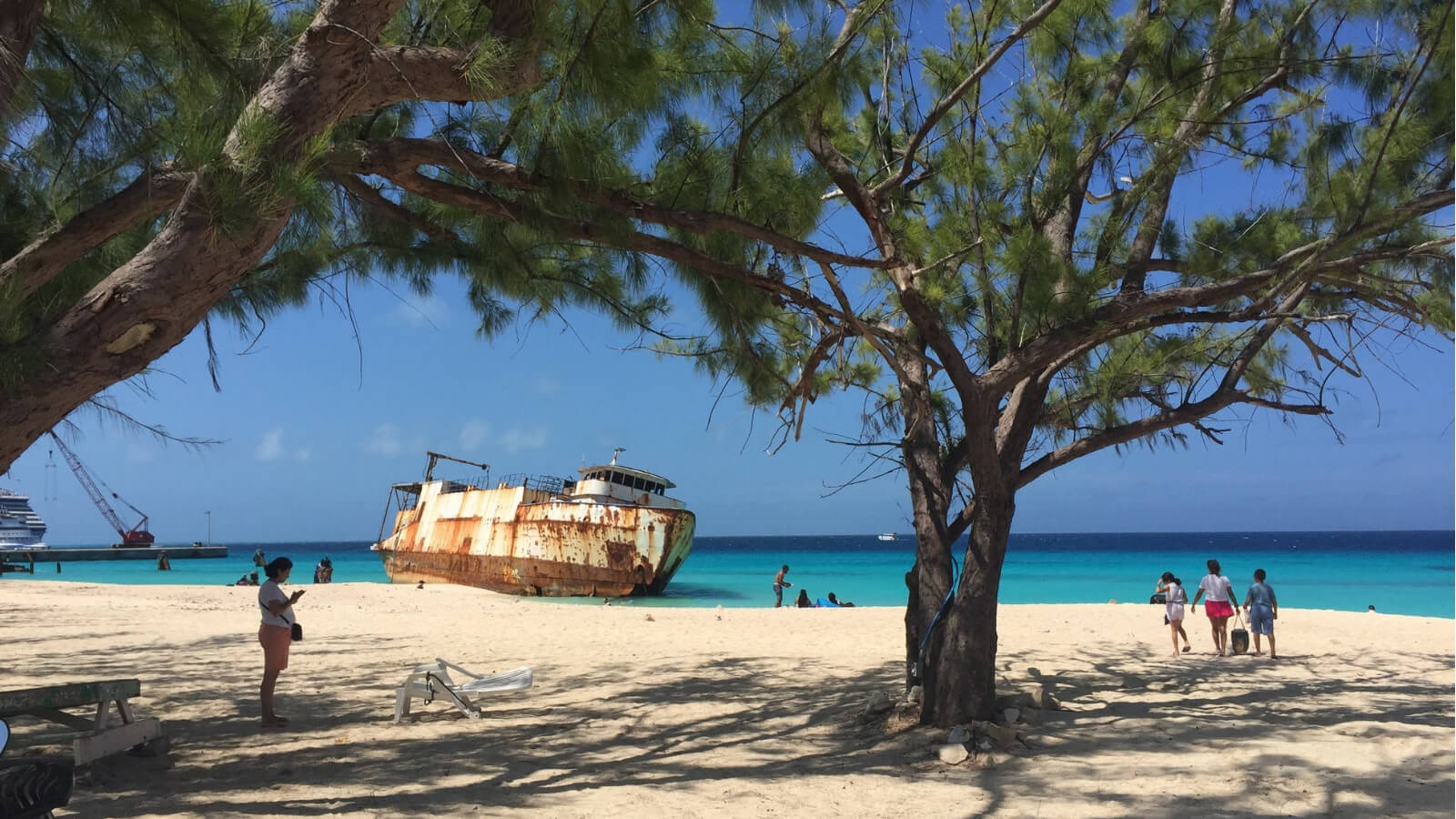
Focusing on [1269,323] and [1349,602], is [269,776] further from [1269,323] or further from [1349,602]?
[1349,602]

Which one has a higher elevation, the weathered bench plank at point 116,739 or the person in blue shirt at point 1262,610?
the person in blue shirt at point 1262,610

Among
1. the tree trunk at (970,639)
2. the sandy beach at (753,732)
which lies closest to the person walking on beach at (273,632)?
the sandy beach at (753,732)

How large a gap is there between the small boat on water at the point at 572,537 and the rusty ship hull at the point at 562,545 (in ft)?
0.07

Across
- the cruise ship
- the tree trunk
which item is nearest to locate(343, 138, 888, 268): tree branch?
the tree trunk

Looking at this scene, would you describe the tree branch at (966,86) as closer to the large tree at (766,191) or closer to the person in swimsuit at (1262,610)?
the large tree at (766,191)

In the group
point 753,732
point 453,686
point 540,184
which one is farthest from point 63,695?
point 753,732

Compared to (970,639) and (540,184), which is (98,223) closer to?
(540,184)

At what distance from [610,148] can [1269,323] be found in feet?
12.9

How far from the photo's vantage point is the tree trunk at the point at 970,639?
190 inches

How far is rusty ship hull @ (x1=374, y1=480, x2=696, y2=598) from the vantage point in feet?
72.6

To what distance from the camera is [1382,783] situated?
3.95 meters

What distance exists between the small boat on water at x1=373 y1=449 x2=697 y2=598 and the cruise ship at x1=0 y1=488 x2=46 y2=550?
48.0m

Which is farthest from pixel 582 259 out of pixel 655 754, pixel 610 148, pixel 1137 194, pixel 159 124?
pixel 1137 194

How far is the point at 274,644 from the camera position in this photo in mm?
5379
